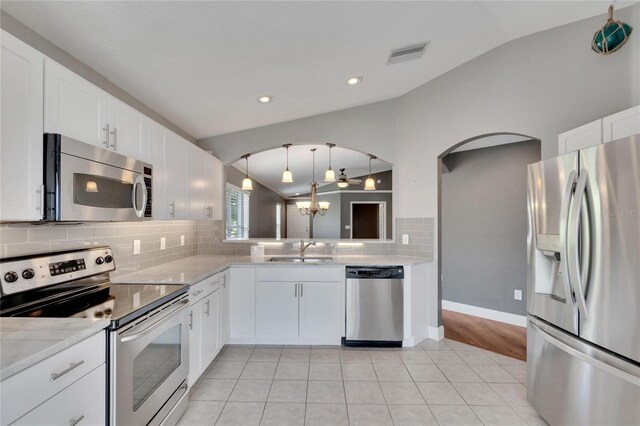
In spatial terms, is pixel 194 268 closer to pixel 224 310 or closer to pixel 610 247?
pixel 224 310

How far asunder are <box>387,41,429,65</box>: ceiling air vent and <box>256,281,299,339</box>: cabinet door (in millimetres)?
2445

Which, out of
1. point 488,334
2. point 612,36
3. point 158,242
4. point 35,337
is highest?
point 612,36

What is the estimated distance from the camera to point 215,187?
3.63 metres

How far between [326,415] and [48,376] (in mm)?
1656

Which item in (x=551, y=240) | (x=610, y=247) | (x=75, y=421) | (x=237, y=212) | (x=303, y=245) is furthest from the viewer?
(x=237, y=212)

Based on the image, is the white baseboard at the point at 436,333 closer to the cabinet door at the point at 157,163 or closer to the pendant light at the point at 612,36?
the pendant light at the point at 612,36

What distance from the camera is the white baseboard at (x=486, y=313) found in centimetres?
377

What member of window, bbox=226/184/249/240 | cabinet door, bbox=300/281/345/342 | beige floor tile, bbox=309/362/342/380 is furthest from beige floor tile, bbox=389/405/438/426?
window, bbox=226/184/249/240

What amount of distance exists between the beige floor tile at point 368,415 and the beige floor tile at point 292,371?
0.56m

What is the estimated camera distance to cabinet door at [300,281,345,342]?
3.12 meters

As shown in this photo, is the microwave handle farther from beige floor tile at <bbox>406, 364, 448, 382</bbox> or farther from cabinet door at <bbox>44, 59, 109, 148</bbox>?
beige floor tile at <bbox>406, 364, 448, 382</bbox>

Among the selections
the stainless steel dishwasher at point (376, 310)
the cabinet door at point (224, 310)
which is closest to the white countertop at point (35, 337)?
the cabinet door at point (224, 310)

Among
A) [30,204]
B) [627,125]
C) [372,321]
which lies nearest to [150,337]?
[30,204]

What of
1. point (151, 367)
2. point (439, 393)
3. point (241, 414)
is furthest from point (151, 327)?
point (439, 393)
